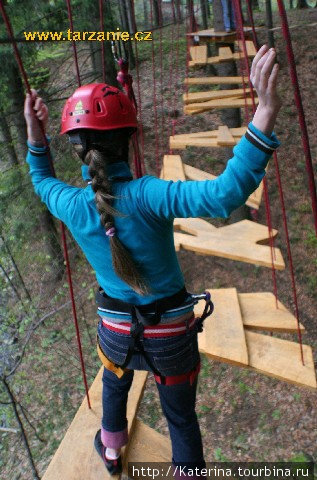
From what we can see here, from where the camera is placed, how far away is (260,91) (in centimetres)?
84

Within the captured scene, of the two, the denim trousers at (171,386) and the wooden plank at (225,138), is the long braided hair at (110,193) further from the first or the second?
the wooden plank at (225,138)

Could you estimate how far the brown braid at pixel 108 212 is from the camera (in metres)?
1.02

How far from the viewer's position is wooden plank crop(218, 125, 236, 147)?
2.65 metres

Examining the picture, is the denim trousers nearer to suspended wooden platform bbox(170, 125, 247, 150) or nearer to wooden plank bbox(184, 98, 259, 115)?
suspended wooden platform bbox(170, 125, 247, 150)

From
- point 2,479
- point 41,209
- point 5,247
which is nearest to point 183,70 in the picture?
point 41,209

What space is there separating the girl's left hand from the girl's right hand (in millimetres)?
739

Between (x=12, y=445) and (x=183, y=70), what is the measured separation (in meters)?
7.02

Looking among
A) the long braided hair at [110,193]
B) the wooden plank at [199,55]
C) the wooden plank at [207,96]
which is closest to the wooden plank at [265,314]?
the long braided hair at [110,193]

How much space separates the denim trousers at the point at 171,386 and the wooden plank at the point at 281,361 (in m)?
0.41

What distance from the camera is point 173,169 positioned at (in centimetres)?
275

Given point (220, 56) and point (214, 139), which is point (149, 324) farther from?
point (220, 56)

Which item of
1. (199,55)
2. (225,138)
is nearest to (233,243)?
(225,138)

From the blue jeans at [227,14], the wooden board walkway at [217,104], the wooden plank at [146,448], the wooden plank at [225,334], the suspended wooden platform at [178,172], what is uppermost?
the blue jeans at [227,14]

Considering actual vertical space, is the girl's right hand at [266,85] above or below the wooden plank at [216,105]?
above
